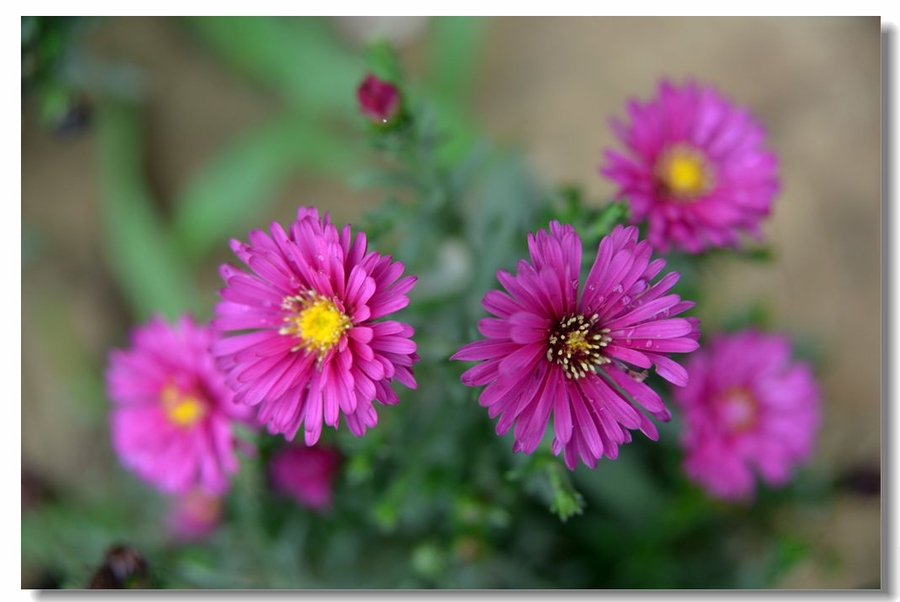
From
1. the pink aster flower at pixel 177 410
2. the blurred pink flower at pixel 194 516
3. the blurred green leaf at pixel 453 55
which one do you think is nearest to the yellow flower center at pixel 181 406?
the pink aster flower at pixel 177 410

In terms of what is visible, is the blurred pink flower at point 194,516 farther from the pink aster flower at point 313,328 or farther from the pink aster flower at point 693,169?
the pink aster flower at point 693,169

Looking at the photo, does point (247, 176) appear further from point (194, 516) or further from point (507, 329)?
point (507, 329)

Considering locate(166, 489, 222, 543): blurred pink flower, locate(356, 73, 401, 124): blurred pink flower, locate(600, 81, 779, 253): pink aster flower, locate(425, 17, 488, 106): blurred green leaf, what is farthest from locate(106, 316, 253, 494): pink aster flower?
locate(425, 17, 488, 106): blurred green leaf

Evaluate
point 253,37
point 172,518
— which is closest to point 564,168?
point 253,37

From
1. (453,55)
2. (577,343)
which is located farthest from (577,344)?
(453,55)

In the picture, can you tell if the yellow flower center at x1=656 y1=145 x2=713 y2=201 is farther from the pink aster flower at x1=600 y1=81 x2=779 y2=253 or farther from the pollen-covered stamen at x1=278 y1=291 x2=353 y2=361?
the pollen-covered stamen at x1=278 y1=291 x2=353 y2=361
